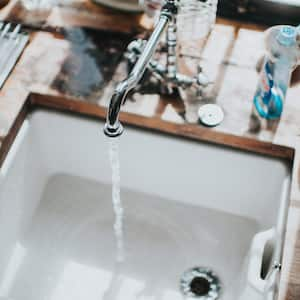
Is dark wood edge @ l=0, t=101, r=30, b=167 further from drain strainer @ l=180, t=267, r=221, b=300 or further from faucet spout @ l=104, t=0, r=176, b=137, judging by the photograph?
drain strainer @ l=180, t=267, r=221, b=300

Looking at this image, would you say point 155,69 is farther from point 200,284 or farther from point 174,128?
point 200,284

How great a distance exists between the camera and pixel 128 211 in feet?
3.90

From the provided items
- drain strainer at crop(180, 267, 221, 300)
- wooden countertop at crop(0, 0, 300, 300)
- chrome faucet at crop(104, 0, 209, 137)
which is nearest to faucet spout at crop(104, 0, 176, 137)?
chrome faucet at crop(104, 0, 209, 137)

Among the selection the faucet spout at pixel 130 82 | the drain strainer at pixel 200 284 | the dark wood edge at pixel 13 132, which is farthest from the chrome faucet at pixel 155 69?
the drain strainer at pixel 200 284

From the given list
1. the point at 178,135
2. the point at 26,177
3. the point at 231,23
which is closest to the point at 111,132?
the point at 178,135

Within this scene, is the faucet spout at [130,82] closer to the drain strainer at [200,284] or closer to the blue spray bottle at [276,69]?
the blue spray bottle at [276,69]

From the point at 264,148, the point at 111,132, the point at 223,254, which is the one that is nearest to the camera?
the point at 111,132

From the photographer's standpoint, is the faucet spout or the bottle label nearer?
the faucet spout

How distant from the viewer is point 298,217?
34.8 inches

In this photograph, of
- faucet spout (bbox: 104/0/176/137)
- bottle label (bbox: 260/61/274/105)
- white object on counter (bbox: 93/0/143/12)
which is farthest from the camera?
white object on counter (bbox: 93/0/143/12)

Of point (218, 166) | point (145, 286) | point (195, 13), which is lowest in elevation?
point (145, 286)

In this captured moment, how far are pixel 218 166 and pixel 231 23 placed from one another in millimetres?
314

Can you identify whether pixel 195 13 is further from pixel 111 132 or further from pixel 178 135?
pixel 111 132

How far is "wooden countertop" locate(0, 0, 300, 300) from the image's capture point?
1007 mm
